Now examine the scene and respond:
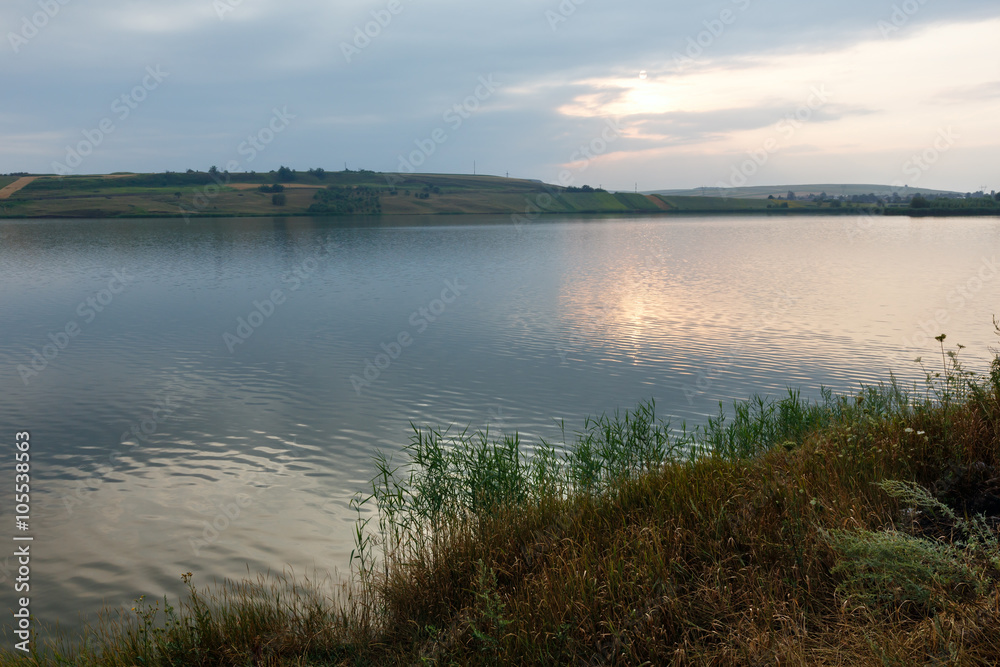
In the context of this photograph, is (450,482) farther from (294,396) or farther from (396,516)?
(294,396)

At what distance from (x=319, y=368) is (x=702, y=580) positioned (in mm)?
19208

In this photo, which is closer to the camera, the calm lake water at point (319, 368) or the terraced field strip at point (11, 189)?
the calm lake water at point (319, 368)

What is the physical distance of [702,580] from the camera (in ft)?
21.0

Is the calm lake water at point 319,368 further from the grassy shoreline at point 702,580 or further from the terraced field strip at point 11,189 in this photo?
the terraced field strip at point 11,189

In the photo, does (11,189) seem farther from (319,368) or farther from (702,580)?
(702,580)

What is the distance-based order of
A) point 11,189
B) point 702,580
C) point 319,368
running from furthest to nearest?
point 11,189
point 319,368
point 702,580

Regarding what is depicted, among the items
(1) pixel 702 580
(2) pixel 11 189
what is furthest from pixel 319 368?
(2) pixel 11 189

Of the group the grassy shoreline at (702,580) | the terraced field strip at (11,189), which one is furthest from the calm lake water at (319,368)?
the terraced field strip at (11,189)

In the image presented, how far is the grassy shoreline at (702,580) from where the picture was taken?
5340 millimetres

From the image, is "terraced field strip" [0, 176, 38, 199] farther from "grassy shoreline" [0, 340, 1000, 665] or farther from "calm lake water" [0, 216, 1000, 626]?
"grassy shoreline" [0, 340, 1000, 665]

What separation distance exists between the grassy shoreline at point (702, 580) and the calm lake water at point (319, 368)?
265cm

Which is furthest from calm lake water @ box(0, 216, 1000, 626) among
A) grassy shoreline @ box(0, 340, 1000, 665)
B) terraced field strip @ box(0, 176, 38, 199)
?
terraced field strip @ box(0, 176, 38, 199)

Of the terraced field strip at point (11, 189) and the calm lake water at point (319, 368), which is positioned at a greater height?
the terraced field strip at point (11, 189)

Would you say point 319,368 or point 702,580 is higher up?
point 702,580
